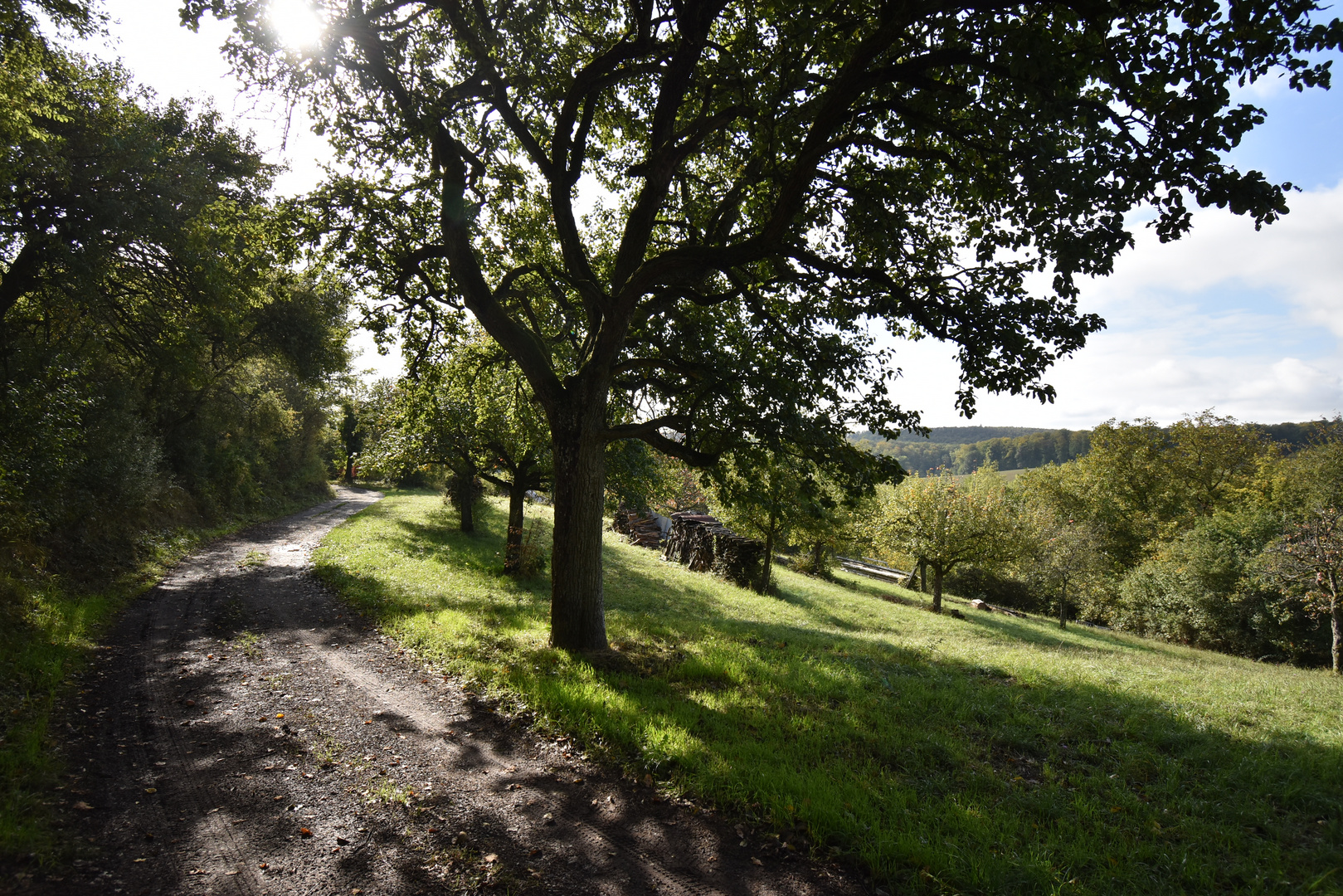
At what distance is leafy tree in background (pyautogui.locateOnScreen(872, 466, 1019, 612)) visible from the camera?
987 inches

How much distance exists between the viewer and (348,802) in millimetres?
4625

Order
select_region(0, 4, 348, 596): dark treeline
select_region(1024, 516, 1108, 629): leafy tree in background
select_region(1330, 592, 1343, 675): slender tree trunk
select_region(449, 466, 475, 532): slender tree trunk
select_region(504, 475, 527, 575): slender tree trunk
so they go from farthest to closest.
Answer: select_region(1024, 516, 1108, 629): leafy tree in background < select_region(449, 466, 475, 532): slender tree trunk < select_region(1330, 592, 1343, 675): slender tree trunk < select_region(504, 475, 527, 575): slender tree trunk < select_region(0, 4, 348, 596): dark treeline

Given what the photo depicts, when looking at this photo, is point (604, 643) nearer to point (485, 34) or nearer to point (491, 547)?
point (485, 34)

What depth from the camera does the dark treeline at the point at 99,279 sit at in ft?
29.6

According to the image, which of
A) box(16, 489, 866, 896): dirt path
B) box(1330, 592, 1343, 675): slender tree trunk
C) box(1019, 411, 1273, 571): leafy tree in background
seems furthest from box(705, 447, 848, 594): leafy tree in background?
box(1019, 411, 1273, 571): leafy tree in background

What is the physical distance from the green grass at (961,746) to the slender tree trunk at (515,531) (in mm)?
5578

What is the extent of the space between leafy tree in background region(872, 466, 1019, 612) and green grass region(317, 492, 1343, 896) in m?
14.1

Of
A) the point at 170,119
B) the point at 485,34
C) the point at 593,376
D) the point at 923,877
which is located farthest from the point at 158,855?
the point at 170,119

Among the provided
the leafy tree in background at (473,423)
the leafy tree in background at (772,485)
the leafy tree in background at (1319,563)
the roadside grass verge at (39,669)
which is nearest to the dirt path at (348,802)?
the roadside grass verge at (39,669)

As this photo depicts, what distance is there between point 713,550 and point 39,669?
21.7 meters

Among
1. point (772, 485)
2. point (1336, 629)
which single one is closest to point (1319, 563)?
point (1336, 629)

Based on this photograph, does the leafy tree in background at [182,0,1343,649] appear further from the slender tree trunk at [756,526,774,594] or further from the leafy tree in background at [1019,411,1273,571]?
the leafy tree in background at [1019,411,1273,571]

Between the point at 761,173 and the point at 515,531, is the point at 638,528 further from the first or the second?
the point at 761,173

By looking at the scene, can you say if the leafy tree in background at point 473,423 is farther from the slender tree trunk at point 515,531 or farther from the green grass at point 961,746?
the green grass at point 961,746
